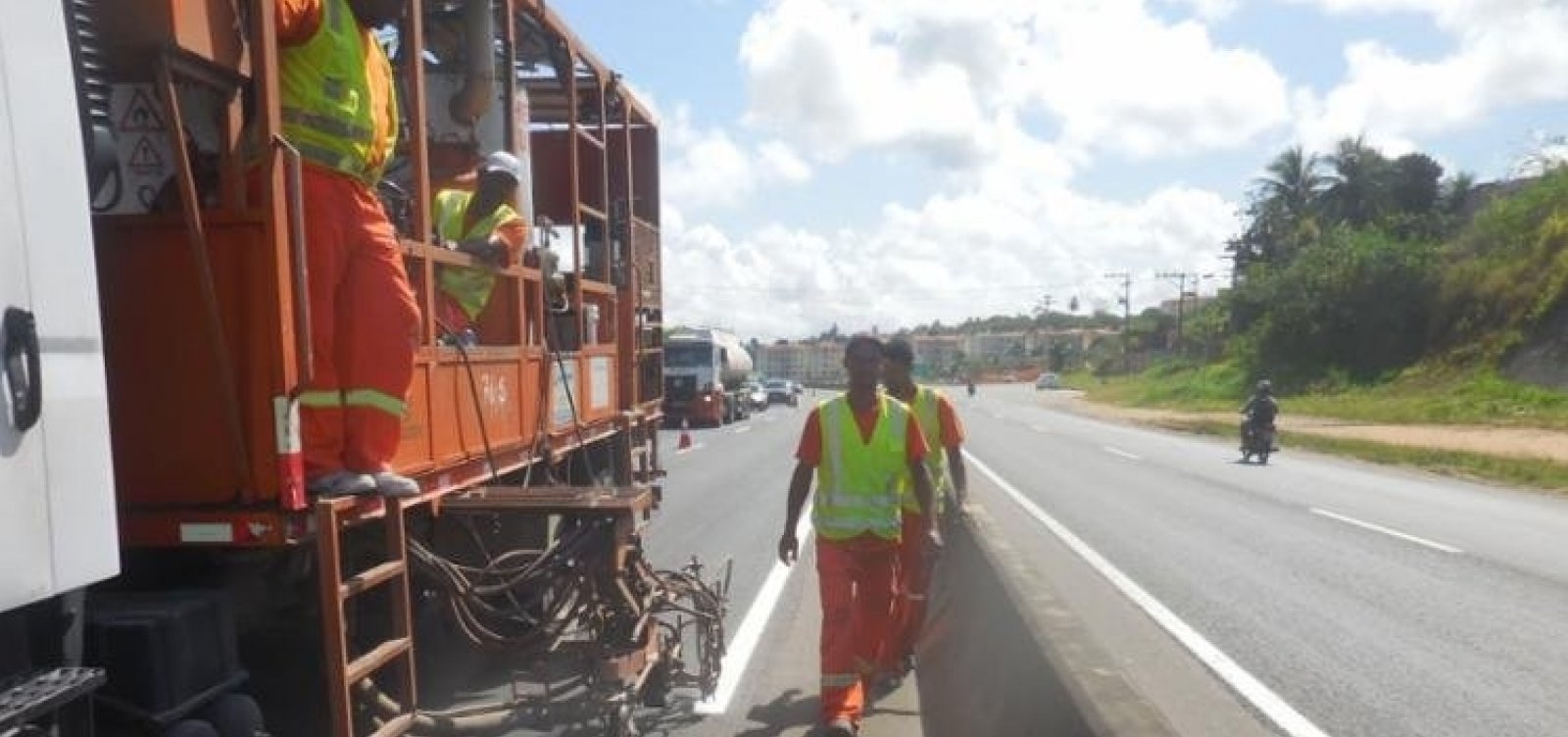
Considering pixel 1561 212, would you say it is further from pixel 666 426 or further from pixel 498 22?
pixel 498 22

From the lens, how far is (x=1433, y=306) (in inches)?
1880

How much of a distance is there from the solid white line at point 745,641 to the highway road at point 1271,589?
5 cm

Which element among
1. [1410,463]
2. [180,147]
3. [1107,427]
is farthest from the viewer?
[1107,427]

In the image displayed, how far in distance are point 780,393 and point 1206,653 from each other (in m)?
61.2

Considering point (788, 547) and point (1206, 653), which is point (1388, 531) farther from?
point (788, 547)

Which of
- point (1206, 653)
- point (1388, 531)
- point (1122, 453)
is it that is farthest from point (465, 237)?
point (1122, 453)

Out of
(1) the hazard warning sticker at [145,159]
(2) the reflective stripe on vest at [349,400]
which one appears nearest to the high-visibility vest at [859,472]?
(2) the reflective stripe on vest at [349,400]

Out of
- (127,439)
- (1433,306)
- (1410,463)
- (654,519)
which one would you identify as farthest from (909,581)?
(1433,306)

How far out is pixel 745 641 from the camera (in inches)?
307

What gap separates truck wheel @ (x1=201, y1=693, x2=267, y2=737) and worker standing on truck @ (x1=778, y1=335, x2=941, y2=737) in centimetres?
278

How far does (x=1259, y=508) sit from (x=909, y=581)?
34.4 feet

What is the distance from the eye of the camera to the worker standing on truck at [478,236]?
18.4 feet

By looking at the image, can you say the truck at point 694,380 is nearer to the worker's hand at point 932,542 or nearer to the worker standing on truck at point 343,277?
the worker's hand at point 932,542

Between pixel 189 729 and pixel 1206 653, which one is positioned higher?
pixel 189 729
